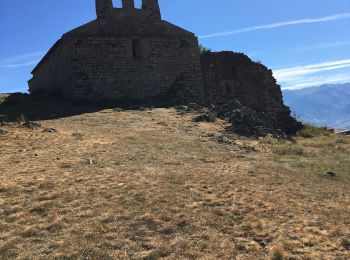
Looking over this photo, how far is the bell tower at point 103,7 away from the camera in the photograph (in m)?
28.9

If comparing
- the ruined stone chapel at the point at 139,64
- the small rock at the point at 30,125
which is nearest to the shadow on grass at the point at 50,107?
the ruined stone chapel at the point at 139,64

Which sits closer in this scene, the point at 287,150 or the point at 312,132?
the point at 287,150

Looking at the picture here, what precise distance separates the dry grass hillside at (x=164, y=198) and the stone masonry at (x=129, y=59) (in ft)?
30.6

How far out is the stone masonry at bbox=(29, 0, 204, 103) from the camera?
28.4 m

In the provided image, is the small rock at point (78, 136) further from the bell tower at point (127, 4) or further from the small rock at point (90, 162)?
the bell tower at point (127, 4)

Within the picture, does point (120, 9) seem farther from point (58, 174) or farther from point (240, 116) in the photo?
point (58, 174)

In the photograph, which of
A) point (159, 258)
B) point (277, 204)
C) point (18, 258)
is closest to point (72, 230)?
point (18, 258)

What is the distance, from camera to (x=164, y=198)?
1132 cm

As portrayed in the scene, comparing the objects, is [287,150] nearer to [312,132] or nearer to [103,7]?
[312,132]

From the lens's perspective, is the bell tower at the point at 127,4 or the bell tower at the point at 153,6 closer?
the bell tower at the point at 127,4

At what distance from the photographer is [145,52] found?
29969 millimetres

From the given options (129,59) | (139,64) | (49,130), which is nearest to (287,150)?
(49,130)

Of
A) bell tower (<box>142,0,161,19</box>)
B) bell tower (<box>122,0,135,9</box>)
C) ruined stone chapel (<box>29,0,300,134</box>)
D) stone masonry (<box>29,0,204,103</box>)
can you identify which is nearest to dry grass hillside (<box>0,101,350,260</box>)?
stone masonry (<box>29,0,204,103</box>)

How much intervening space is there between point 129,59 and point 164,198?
19.4 meters
